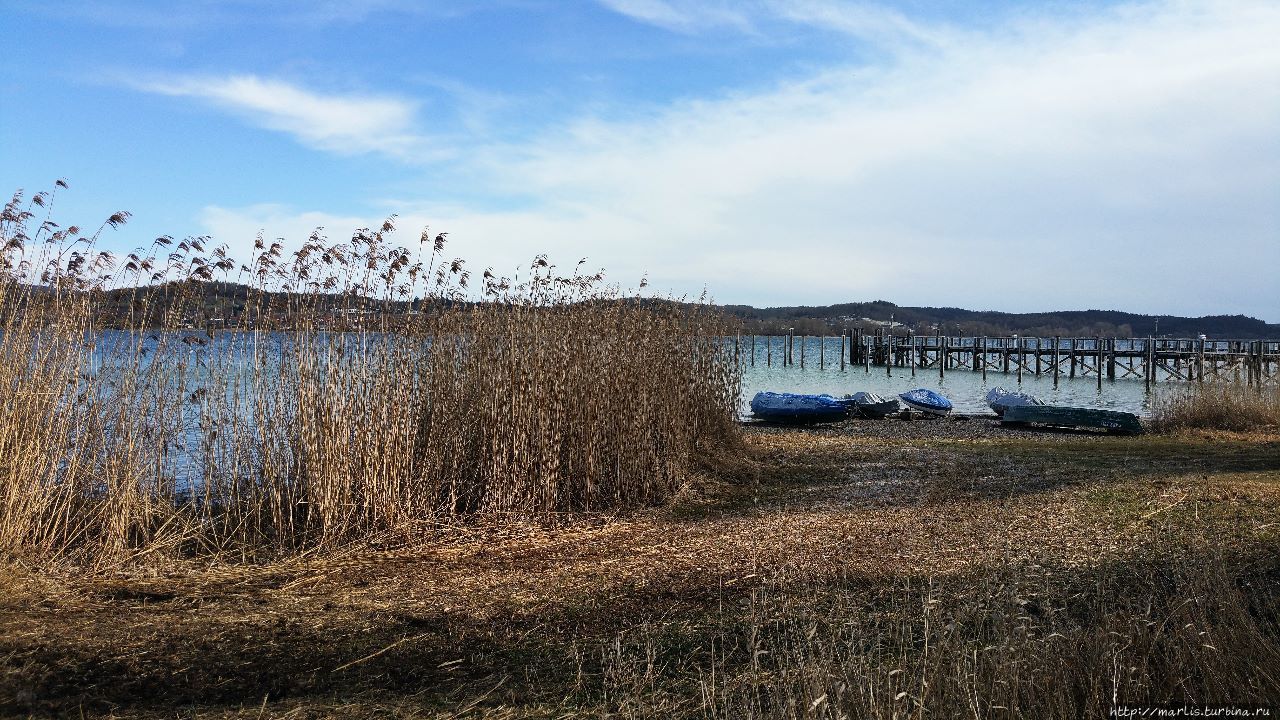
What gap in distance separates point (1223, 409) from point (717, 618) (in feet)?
52.2

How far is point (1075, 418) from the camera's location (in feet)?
57.6

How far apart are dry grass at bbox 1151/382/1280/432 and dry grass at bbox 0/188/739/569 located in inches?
510

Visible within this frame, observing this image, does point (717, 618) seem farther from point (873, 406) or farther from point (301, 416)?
point (873, 406)

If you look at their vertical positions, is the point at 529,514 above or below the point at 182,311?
below

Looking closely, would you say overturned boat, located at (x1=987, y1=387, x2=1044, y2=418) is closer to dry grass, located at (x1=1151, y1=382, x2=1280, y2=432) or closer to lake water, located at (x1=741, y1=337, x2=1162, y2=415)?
dry grass, located at (x1=1151, y1=382, x2=1280, y2=432)

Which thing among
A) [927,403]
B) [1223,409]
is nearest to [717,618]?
[1223,409]

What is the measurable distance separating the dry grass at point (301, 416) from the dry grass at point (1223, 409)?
13.0 metres

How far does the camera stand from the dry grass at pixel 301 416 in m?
6.30

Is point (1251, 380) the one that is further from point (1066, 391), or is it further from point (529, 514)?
point (1066, 391)

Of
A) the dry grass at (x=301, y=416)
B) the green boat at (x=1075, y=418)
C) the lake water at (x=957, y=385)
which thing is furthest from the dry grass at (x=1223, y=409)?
the dry grass at (x=301, y=416)

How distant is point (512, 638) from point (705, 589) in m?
1.47

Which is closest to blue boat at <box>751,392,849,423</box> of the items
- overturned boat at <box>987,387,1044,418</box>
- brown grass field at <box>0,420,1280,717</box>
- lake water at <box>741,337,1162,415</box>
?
overturned boat at <box>987,387,1044,418</box>

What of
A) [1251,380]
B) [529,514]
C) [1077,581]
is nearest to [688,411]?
[529,514]

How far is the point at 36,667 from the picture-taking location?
163 inches
